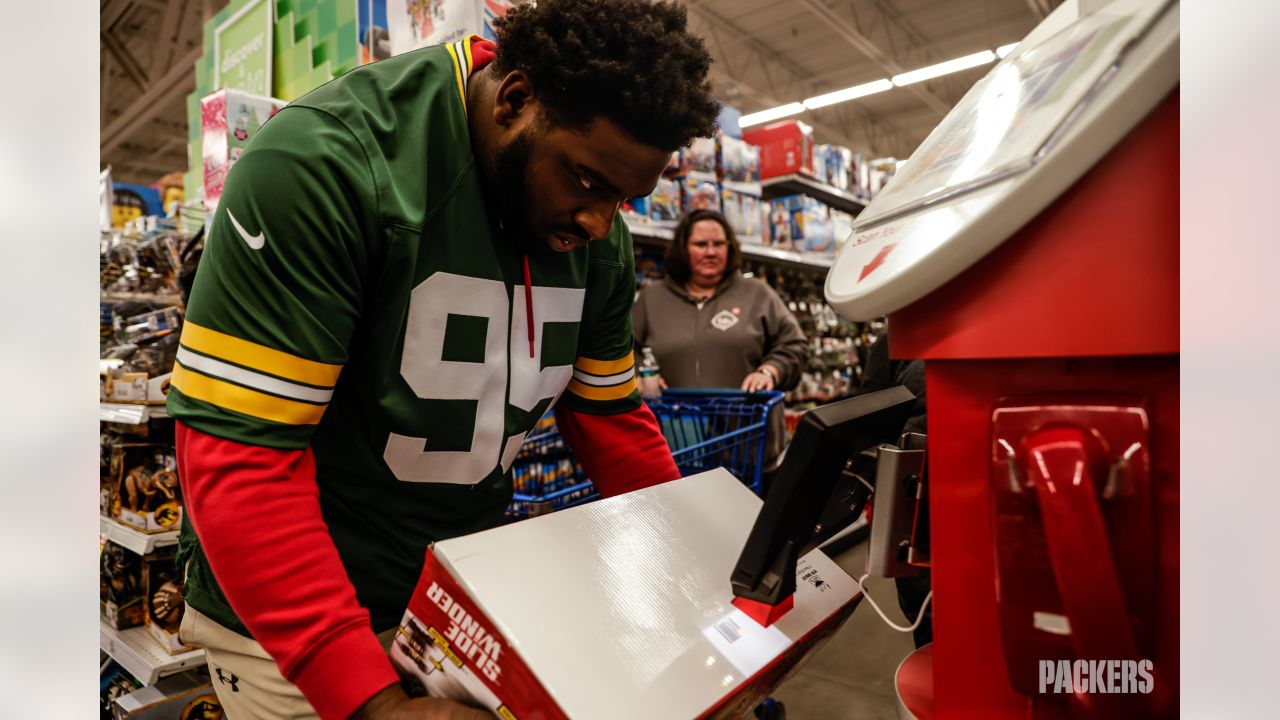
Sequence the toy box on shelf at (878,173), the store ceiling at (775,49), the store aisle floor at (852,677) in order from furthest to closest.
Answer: the store ceiling at (775,49) < the toy box on shelf at (878,173) < the store aisle floor at (852,677)

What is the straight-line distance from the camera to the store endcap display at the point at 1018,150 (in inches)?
17.0

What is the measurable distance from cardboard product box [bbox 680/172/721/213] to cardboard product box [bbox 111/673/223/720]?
8.68 ft

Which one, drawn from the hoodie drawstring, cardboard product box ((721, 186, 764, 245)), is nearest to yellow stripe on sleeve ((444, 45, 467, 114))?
the hoodie drawstring

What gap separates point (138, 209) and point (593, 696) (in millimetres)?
5384

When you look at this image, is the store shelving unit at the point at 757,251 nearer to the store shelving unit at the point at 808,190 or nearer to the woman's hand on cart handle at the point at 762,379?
the store shelving unit at the point at 808,190

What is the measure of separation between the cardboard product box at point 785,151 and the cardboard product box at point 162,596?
13.1 ft

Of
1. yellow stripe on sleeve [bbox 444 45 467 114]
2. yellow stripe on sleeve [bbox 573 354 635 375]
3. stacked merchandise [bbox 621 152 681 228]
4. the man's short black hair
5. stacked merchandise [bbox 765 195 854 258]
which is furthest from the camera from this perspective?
stacked merchandise [bbox 765 195 854 258]

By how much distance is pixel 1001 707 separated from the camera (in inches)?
20.7

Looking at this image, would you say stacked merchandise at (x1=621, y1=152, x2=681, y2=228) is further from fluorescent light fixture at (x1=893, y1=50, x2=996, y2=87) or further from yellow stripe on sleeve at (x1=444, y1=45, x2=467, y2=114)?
fluorescent light fixture at (x1=893, y1=50, x2=996, y2=87)

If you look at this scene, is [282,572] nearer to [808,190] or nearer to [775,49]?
[808,190]

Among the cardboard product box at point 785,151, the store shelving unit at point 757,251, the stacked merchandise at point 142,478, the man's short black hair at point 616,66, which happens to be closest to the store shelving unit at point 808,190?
the cardboard product box at point 785,151

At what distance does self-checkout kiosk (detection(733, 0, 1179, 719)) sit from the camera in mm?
435

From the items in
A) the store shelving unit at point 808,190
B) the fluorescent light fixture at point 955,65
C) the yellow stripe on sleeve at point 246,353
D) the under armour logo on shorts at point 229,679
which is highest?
the fluorescent light fixture at point 955,65
